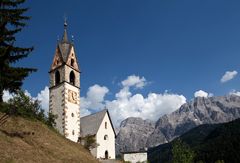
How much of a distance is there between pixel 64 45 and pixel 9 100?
930 inches

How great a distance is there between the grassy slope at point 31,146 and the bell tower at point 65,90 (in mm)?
17174

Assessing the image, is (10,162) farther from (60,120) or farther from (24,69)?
(60,120)

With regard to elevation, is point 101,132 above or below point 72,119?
below

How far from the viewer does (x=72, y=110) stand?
5288 cm

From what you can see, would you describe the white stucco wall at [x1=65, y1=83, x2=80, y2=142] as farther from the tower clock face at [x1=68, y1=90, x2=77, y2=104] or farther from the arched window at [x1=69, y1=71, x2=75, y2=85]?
the arched window at [x1=69, y1=71, x2=75, y2=85]

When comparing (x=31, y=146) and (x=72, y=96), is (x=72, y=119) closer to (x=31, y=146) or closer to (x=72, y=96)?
(x=72, y=96)

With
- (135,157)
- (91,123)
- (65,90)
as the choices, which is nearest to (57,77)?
(65,90)

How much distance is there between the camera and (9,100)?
3584 cm

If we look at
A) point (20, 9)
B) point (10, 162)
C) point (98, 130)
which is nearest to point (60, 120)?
point (98, 130)

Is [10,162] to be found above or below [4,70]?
below

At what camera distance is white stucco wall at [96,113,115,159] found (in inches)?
2064

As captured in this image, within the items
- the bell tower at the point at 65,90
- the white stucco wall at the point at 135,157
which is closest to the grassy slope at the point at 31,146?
the bell tower at the point at 65,90

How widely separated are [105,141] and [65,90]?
33.7 feet

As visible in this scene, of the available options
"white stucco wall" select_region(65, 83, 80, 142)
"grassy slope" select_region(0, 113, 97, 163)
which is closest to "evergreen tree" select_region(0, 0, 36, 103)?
"grassy slope" select_region(0, 113, 97, 163)
